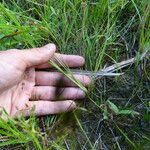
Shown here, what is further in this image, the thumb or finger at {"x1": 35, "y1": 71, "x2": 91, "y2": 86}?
finger at {"x1": 35, "y1": 71, "x2": 91, "y2": 86}

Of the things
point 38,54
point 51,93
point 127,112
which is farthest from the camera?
point 51,93

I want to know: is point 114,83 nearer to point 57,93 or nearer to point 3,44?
Answer: point 57,93

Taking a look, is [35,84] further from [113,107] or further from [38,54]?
[113,107]

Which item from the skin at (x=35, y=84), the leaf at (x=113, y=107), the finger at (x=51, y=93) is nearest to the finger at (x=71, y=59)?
the skin at (x=35, y=84)

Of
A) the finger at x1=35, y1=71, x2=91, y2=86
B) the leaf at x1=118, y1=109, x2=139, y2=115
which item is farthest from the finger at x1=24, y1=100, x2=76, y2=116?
the leaf at x1=118, y1=109, x2=139, y2=115

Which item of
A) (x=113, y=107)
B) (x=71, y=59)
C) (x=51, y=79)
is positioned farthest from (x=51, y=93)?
(x=113, y=107)

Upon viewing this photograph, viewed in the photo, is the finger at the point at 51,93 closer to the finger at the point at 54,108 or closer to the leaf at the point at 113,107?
the finger at the point at 54,108

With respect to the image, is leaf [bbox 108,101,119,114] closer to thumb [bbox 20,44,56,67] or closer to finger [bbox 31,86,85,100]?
finger [bbox 31,86,85,100]
